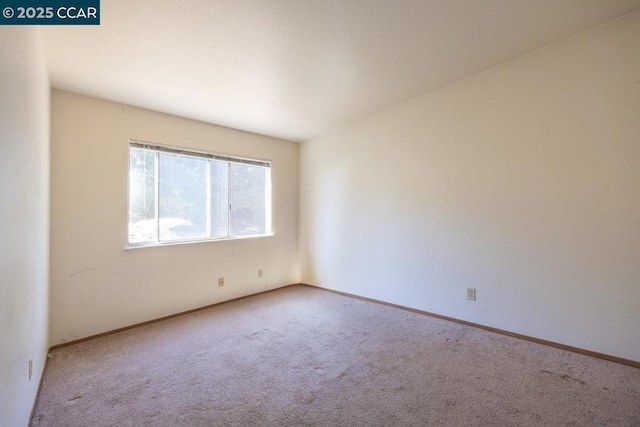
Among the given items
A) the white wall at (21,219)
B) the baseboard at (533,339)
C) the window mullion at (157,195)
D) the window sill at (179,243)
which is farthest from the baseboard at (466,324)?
the window mullion at (157,195)

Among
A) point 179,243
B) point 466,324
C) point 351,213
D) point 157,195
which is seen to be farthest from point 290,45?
point 466,324

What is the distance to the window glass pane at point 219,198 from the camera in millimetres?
3635

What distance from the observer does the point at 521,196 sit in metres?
2.62

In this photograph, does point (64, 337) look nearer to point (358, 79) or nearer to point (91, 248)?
point (91, 248)

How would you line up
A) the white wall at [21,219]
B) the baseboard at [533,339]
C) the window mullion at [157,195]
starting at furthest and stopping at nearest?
the window mullion at [157,195], the baseboard at [533,339], the white wall at [21,219]

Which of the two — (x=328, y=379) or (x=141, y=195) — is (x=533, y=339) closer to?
(x=328, y=379)

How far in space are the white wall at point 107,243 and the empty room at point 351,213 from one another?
18mm

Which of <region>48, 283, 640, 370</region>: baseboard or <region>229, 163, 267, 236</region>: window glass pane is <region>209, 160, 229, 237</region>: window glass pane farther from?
<region>48, 283, 640, 370</region>: baseboard

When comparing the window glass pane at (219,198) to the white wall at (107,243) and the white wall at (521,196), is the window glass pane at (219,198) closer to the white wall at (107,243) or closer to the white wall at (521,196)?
the white wall at (107,243)

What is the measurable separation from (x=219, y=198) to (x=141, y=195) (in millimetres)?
895

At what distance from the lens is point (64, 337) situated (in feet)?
8.32

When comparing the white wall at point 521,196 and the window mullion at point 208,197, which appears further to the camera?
the window mullion at point 208,197

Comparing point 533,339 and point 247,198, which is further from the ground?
point 247,198

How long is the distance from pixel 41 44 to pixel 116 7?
69cm
